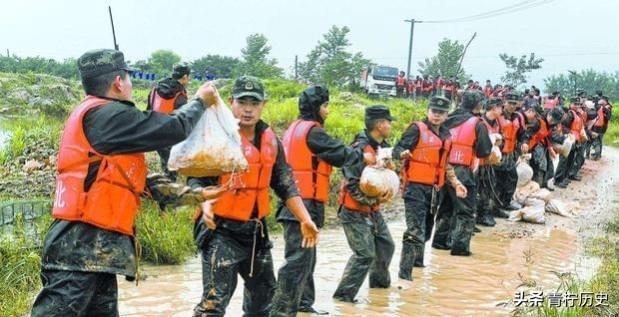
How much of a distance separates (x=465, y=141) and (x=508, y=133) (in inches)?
102

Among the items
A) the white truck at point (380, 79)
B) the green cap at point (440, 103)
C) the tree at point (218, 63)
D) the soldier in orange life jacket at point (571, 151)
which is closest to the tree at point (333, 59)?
the white truck at point (380, 79)

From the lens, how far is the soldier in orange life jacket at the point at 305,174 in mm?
5141

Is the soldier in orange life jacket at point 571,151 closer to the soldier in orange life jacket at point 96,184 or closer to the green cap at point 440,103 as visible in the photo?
the green cap at point 440,103

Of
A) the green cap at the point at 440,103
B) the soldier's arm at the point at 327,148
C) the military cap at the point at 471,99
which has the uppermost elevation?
the military cap at the point at 471,99

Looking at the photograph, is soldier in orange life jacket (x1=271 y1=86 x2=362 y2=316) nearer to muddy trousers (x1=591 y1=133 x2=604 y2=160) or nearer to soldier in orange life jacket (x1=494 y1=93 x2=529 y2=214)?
soldier in orange life jacket (x1=494 y1=93 x2=529 y2=214)

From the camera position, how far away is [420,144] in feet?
23.5

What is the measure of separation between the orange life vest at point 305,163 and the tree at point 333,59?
86.0 feet

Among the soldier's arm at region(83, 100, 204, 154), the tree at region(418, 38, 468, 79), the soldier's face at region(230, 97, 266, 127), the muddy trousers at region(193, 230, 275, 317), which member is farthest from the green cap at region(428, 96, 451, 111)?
the tree at region(418, 38, 468, 79)

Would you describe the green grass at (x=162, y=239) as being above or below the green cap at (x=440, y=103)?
below

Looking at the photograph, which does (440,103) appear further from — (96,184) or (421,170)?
(96,184)

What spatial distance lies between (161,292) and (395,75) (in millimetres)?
26747

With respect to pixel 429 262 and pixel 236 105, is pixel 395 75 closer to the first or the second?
pixel 429 262

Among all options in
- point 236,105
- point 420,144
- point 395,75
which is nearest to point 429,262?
point 420,144

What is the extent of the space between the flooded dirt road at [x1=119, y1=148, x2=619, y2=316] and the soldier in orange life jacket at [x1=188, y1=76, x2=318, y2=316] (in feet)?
5.20
